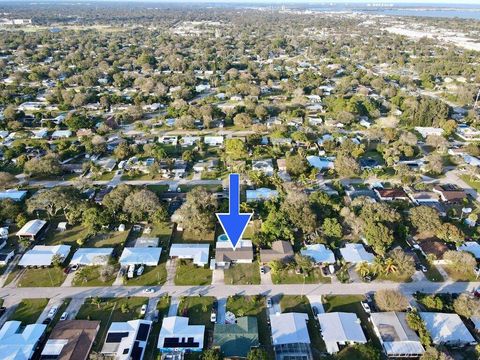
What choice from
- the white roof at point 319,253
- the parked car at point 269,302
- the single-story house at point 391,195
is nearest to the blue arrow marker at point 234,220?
the parked car at point 269,302

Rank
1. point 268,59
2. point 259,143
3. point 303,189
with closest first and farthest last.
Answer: point 303,189
point 259,143
point 268,59

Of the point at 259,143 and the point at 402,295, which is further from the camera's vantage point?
the point at 259,143

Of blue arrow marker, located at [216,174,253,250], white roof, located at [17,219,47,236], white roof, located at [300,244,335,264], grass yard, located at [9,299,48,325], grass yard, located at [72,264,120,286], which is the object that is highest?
blue arrow marker, located at [216,174,253,250]

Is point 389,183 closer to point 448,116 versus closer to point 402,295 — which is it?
point 402,295

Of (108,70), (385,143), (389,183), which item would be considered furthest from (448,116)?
(108,70)

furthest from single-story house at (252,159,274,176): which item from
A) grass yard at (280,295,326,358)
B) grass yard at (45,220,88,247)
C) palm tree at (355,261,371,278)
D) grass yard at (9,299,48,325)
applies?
grass yard at (9,299,48,325)

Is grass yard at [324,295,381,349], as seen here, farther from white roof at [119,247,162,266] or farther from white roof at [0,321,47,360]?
white roof at [0,321,47,360]

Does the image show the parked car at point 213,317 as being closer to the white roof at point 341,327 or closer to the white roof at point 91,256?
the white roof at point 341,327
